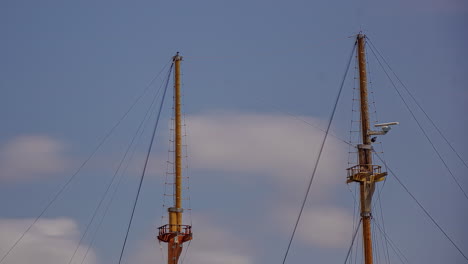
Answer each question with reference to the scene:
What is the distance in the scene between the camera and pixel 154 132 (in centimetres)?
8825

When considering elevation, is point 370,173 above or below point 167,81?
below

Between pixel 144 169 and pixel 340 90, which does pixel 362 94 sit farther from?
pixel 144 169

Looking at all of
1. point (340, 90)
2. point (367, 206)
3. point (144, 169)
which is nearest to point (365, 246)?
point (367, 206)

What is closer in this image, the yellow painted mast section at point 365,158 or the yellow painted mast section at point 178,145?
the yellow painted mast section at point 365,158

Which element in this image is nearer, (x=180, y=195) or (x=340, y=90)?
(x=340, y=90)

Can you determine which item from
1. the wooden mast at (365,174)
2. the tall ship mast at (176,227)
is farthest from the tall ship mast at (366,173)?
the tall ship mast at (176,227)

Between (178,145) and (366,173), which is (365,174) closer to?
(366,173)

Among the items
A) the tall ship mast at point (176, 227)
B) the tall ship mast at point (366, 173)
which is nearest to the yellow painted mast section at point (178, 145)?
the tall ship mast at point (176, 227)

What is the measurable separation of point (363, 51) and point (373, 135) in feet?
20.2

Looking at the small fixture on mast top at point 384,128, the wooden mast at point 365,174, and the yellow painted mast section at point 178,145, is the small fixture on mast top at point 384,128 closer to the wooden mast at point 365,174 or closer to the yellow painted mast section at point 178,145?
the wooden mast at point 365,174

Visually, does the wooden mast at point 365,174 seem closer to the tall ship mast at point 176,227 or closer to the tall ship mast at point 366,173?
the tall ship mast at point 366,173

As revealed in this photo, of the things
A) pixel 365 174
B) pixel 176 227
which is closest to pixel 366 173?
pixel 365 174

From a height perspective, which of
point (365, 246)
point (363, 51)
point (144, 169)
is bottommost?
point (365, 246)

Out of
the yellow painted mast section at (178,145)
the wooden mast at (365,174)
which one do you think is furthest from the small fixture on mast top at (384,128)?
the yellow painted mast section at (178,145)
